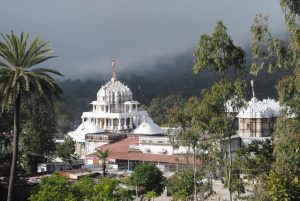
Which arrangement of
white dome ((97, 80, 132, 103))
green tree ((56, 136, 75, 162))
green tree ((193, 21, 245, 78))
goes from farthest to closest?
white dome ((97, 80, 132, 103)) → green tree ((56, 136, 75, 162)) → green tree ((193, 21, 245, 78))

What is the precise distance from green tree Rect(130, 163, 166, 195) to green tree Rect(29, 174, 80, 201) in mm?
13264

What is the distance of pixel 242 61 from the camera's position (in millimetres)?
21828

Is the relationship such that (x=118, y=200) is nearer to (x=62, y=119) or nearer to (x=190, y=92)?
(x=62, y=119)

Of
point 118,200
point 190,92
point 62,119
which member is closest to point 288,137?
point 118,200

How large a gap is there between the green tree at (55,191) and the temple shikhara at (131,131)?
1847cm

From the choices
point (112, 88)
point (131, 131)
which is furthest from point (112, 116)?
point (112, 88)

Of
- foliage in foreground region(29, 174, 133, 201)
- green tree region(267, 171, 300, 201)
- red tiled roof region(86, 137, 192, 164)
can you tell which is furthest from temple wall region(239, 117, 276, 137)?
green tree region(267, 171, 300, 201)

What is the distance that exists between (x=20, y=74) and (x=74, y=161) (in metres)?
36.5

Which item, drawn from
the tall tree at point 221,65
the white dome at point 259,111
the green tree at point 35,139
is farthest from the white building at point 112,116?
the tall tree at point 221,65

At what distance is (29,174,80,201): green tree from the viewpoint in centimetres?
2283

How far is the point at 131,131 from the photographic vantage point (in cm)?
7356

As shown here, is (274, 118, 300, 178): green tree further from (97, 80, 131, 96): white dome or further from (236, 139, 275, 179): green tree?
(97, 80, 131, 96): white dome

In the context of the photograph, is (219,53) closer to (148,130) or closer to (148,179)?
(148,179)

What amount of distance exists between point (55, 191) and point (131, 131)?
50.3 metres
